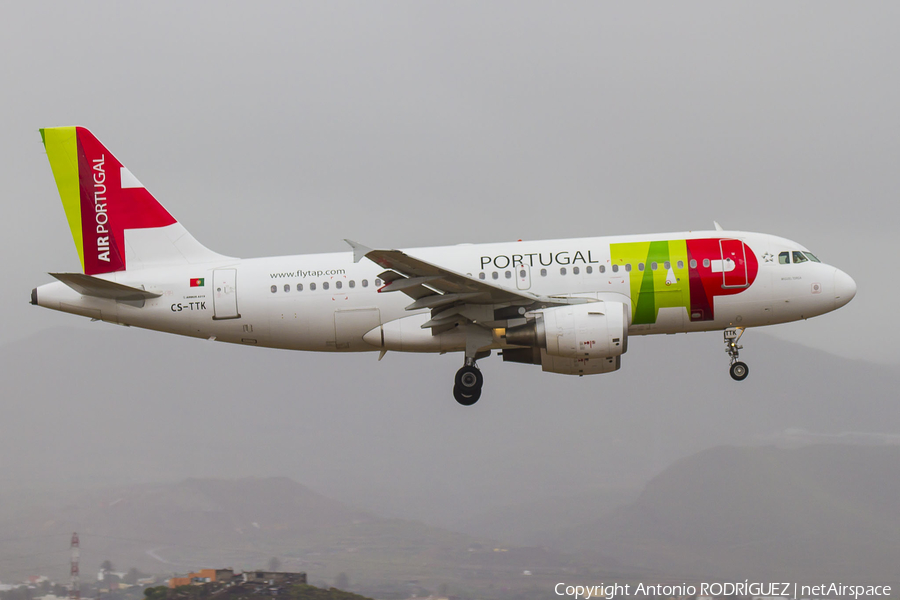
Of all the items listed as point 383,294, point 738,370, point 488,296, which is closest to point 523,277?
point 488,296

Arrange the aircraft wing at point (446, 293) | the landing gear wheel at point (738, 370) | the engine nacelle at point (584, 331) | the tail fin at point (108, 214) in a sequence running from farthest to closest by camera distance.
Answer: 1. the tail fin at point (108, 214)
2. the landing gear wheel at point (738, 370)
3. the engine nacelle at point (584, 331)
4. the aircraft wing at point (446, 293)

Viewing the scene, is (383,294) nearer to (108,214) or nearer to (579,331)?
(579,331)

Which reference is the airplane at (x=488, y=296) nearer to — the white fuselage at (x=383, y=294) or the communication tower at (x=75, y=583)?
the white fuselage at (x=383, y=294)

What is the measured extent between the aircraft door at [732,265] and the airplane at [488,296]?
0.04 meters

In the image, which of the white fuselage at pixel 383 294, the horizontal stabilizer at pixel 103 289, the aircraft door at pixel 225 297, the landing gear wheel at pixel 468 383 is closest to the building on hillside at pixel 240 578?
the white fuselage at pixel 383 294

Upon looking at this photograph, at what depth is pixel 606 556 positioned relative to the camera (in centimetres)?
9106

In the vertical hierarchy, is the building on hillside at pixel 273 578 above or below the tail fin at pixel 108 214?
below

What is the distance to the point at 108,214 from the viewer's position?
1169 inches

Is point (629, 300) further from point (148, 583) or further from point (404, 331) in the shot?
point (148, 583)

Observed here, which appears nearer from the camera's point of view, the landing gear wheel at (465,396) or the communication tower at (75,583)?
the landing gear wheel at (465,396)

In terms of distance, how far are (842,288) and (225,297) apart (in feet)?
62.3

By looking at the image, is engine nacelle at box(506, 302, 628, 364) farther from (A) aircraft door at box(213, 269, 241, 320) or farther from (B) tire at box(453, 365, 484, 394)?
(A) aircraft door at box(213, 269, 241, 320)

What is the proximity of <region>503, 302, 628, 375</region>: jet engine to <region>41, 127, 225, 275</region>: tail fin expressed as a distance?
35.7 feet

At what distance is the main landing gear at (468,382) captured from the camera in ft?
88.5
